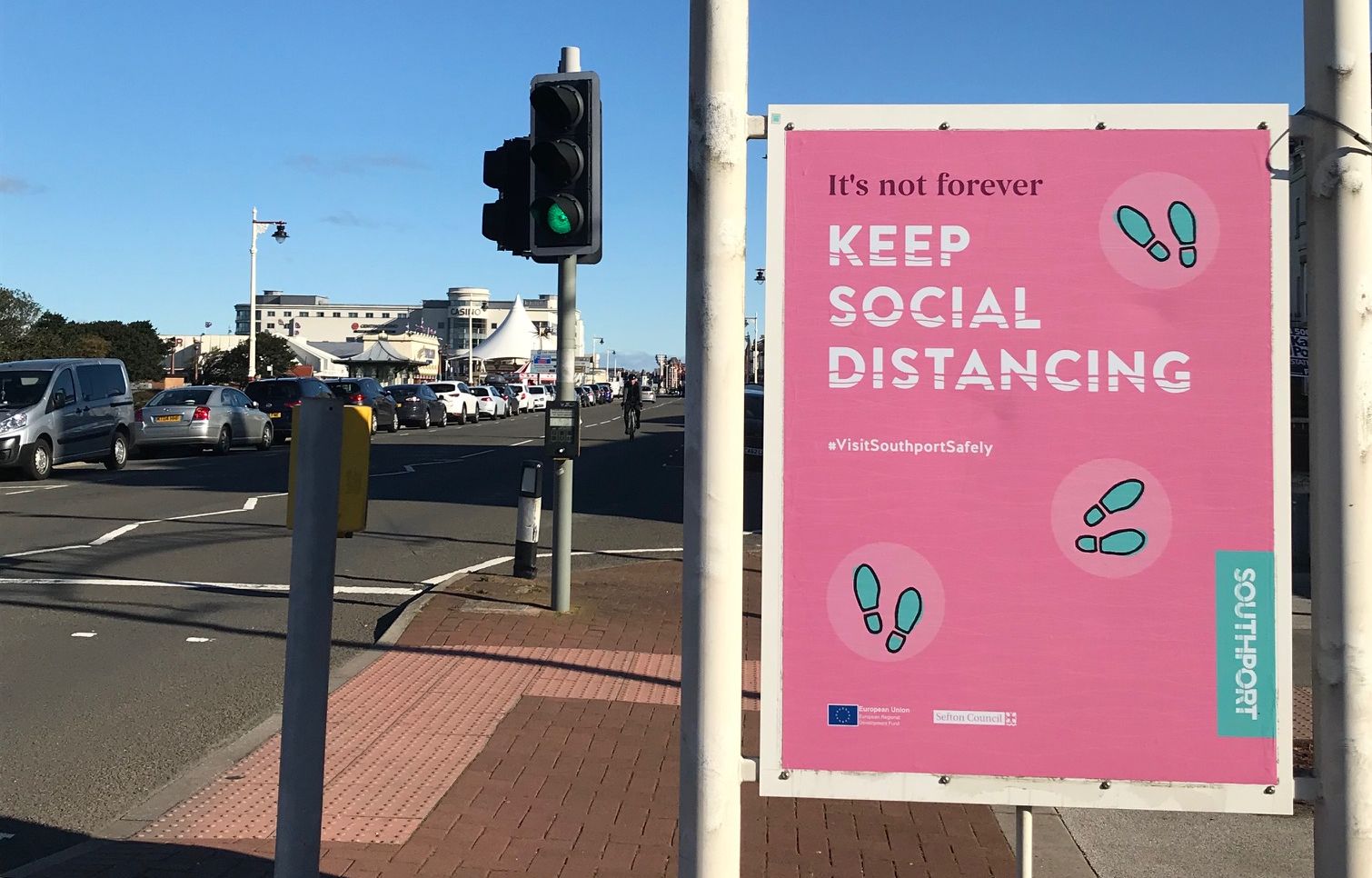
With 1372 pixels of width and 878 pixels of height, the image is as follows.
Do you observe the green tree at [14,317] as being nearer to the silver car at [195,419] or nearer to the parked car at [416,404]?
the parked car at [416,404]

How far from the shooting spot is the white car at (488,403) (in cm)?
5378

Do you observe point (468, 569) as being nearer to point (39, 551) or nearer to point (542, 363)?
point (39, 551)

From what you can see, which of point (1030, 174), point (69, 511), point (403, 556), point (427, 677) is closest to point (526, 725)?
point (427, 677)

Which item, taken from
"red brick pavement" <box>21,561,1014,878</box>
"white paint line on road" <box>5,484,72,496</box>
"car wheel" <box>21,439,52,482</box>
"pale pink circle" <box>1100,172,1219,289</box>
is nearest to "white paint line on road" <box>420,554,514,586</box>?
"red brick pavement" <box>21,561,1014,878</box>

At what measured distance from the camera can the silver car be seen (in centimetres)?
2806

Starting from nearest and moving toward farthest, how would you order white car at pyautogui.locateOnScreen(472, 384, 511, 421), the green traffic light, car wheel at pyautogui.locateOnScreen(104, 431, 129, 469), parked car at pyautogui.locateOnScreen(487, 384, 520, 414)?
the green traffic light, car wheel at pyautogui.locateOnScreen(104, 431, 129, 469), white car at pyautogui.locateOnScreen(472, 384, 511, 421), parked car at pyautogui.locateOnScreen(487, 384, 520, 414)

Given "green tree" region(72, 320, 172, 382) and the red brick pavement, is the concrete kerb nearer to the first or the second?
the red brick pavement

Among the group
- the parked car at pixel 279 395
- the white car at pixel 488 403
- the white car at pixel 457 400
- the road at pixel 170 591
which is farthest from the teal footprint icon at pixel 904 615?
the white car at pixel 488 403

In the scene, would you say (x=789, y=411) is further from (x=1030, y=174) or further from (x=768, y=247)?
(x=1030, y=174)

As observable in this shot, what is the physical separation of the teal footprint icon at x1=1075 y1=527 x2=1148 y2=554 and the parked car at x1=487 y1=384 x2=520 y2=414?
56598 mm

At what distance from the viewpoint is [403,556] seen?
13.7m

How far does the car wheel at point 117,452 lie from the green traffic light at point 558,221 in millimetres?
19399

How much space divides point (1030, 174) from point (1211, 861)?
3.28 metres

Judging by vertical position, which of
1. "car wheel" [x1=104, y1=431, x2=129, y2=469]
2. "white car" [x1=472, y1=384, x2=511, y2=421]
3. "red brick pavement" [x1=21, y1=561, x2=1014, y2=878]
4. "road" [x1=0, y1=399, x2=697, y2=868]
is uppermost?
"white car" [x1=472, y1=384, x2=511, y2=421]
